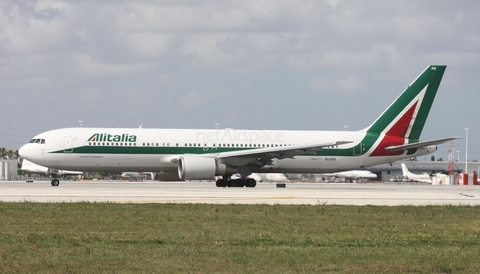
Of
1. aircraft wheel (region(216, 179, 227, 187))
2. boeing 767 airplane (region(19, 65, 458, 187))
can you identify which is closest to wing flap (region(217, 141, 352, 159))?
boeing 767 airplane (region(19, 65, 458, 187))

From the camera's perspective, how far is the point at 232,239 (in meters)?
17.2

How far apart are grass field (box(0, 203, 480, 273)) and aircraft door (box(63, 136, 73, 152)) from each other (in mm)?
19820

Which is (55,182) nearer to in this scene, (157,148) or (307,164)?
(157,148)

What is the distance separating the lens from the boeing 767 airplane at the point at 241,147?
4603cm

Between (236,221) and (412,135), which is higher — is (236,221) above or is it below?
below

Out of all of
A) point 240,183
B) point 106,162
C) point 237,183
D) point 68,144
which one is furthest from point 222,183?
point 68,144

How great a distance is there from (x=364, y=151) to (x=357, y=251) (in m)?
35.1

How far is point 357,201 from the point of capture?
32.2m

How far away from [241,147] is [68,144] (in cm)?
1088

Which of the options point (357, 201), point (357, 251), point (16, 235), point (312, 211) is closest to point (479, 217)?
point (312, 211)

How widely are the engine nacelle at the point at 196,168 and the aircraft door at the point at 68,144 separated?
22.3 ft

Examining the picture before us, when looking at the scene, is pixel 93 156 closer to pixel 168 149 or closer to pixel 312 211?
pixel 168 149

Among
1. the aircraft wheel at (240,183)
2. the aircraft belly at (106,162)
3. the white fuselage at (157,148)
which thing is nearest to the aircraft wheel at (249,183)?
the aircraft wheel at (240,183)

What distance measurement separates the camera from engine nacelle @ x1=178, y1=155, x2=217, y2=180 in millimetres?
44406
